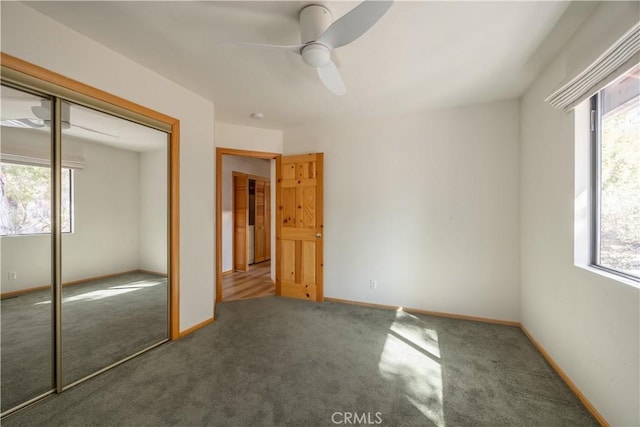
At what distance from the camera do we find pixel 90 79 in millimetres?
1812

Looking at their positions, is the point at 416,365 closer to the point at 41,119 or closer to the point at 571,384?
the point at 571,384

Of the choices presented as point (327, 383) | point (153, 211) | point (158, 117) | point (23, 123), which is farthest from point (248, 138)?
point (327, 383)

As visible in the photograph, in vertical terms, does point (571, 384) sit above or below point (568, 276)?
below

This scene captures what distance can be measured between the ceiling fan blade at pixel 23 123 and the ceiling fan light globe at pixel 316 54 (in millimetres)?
1782

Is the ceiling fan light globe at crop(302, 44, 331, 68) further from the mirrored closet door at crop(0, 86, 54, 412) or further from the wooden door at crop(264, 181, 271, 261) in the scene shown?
the wooden door at crop(264, 181, 271, 261)

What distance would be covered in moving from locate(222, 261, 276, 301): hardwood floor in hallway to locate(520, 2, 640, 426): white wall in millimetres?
3210

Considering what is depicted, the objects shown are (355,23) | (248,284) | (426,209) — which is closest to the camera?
(355,23)

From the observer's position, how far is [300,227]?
362cm

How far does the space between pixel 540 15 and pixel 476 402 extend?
8.14 ft

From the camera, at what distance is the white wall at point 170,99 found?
1524 mm

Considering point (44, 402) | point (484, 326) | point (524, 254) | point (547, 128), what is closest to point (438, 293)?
point (484, 326)

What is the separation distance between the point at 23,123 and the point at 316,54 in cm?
189

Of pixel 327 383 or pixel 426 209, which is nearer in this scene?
pixel 327 383

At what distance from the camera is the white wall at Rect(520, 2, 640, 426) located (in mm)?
1316
